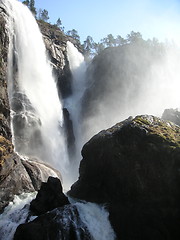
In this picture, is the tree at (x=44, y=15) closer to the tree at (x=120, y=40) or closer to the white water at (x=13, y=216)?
the tree at (x=120, y=40)

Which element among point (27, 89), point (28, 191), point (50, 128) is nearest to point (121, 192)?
point (28, 191)

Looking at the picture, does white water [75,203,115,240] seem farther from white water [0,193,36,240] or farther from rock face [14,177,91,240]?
white water [0,193,36,240]

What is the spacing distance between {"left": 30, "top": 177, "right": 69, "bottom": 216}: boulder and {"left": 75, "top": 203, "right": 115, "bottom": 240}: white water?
1608 mm

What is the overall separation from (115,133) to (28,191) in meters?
9.26

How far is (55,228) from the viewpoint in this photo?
14.6m

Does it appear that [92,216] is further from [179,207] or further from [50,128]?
[50,128]

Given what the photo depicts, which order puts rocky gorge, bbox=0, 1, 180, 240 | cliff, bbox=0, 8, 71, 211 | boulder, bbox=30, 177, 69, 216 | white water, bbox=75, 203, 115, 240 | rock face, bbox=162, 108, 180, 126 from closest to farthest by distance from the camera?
Result: rocky gorge, bbox=0, 1, 180, 240, white water, bbox=75, 203, 115, 240, boulder, bbox=30, 177, 69, 216, cliff, bbox=0, 8, 71, 211, rock face, bbox=162, 108, 180, 126

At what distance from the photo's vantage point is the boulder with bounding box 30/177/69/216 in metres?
17.3

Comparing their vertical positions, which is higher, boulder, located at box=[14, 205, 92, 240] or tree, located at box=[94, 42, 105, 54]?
tree, located at box=[94, 42, 105, 54]

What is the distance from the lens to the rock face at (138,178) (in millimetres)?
15375

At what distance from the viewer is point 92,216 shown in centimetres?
1706

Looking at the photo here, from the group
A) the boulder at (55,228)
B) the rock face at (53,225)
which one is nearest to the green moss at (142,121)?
the rock face at (53,225)

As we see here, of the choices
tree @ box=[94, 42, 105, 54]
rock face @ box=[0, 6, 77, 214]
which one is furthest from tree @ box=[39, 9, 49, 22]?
rock face @ box=[0, 6, 77, 214]

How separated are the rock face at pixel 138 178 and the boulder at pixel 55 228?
2.69m
